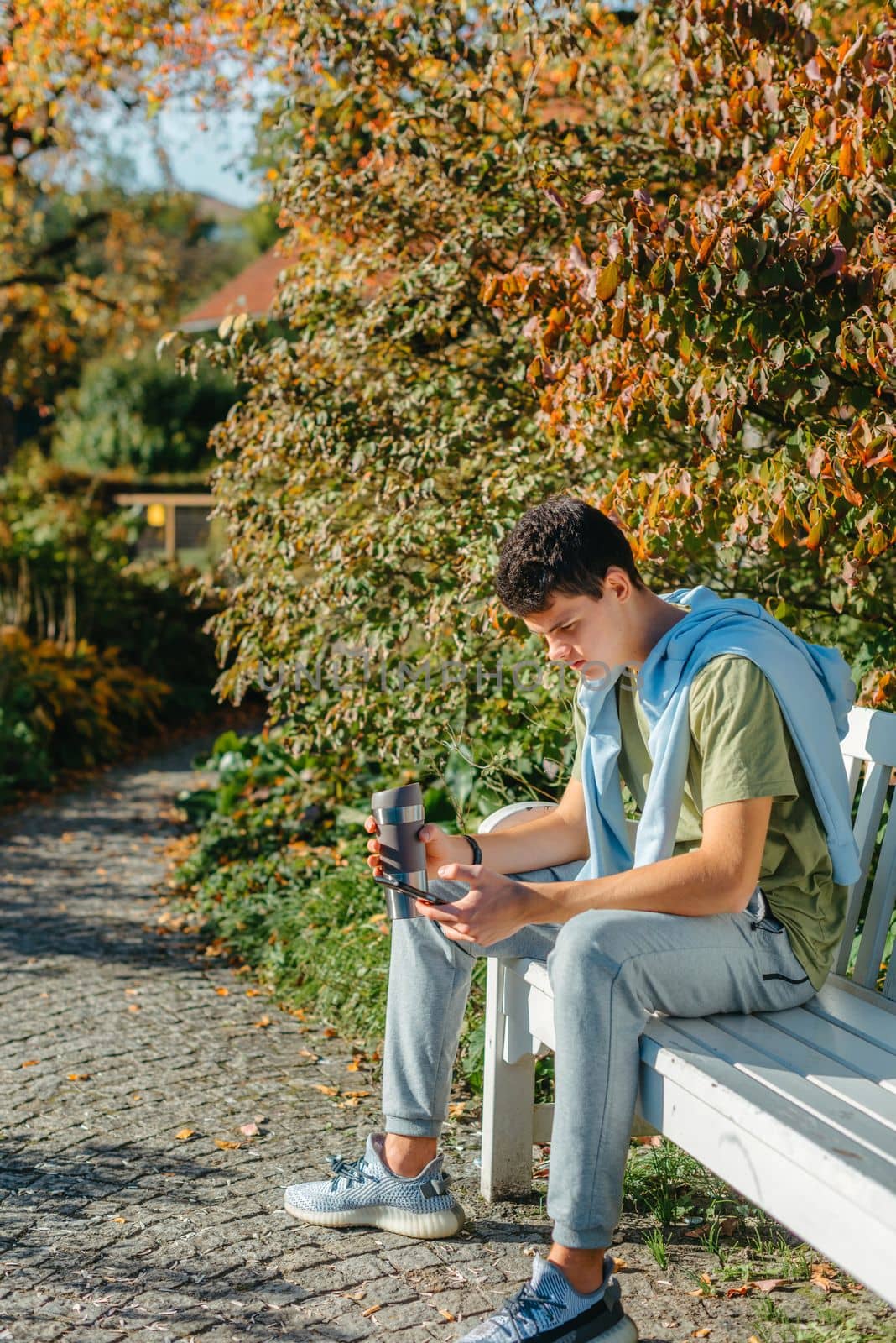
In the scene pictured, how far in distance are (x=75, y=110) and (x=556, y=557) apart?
10204mm

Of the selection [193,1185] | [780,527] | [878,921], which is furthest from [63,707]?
[878,921]

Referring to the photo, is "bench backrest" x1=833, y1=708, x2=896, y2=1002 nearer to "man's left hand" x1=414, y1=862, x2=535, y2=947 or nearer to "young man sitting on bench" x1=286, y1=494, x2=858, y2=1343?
"young man sitting on bench" x1=286, y1=494, x2=858, y2=1343

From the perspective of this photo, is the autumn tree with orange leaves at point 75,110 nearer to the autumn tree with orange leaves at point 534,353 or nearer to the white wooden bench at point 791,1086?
the autumn tree with orange leaves at point 534,353

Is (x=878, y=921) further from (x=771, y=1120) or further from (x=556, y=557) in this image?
(x=556, y=557)

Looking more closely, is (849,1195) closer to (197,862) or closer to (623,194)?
(623,194)

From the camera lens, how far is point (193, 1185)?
3059 millimetres

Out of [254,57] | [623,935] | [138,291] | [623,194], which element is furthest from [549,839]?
[138,291]

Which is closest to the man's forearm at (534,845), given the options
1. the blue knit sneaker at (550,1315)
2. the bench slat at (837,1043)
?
the bench slat at (837,1043)

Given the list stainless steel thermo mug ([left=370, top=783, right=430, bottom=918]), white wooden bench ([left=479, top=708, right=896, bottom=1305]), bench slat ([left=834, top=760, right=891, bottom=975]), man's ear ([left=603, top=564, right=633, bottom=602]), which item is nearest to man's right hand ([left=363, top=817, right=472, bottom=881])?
stainless steel thermo mug ([left=370, top=783, right=430, bottom=918])

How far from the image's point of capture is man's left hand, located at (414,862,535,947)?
2377 mm

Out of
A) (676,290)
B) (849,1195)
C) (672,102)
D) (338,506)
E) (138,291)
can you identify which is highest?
(138,291)

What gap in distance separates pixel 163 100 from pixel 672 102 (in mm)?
5645

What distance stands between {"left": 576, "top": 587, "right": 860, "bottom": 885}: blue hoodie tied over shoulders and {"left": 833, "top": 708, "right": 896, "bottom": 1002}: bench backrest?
22 cm

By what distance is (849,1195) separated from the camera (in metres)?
1.76
